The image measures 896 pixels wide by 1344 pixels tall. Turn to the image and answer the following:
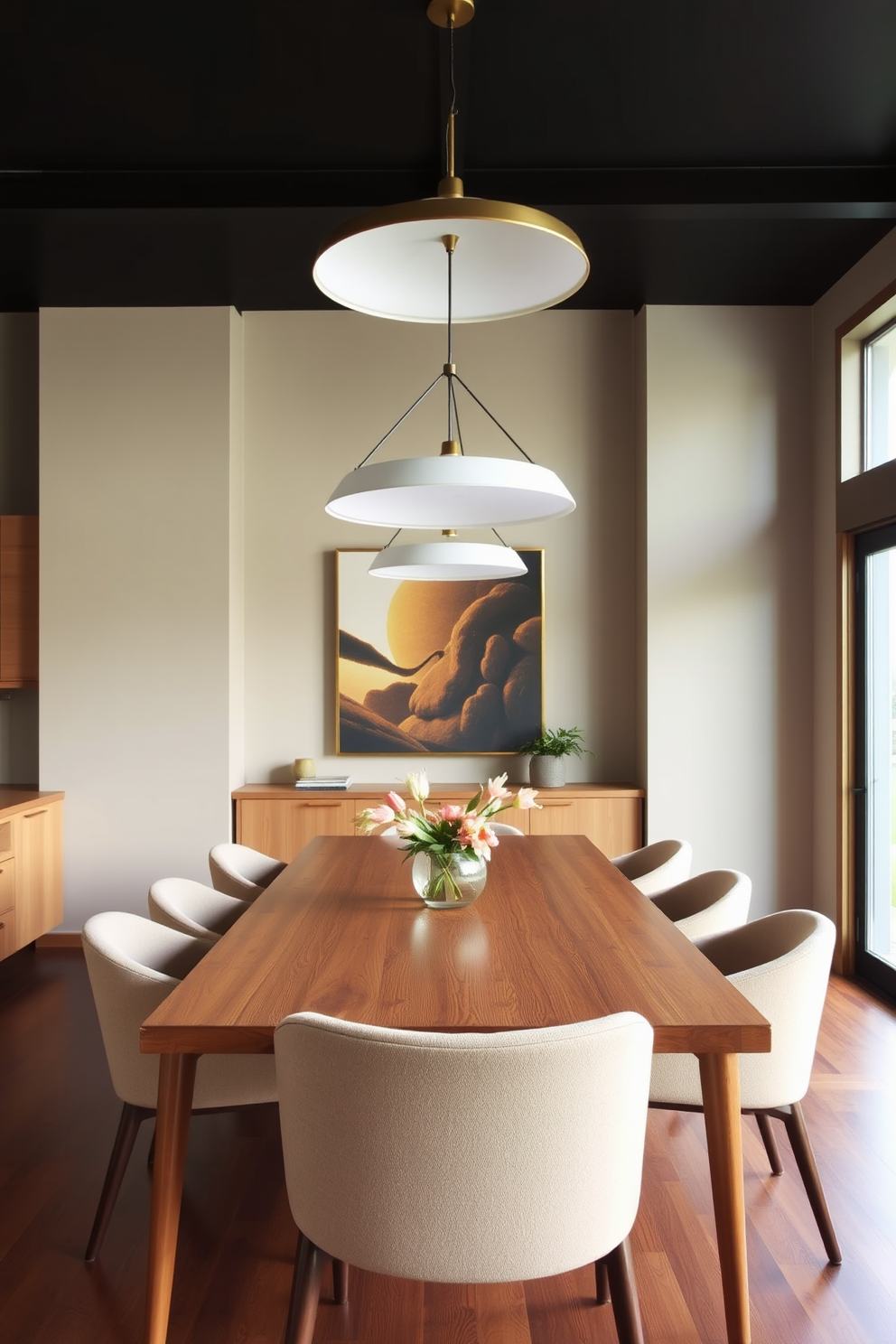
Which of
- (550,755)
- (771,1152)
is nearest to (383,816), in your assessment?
(771,1152)

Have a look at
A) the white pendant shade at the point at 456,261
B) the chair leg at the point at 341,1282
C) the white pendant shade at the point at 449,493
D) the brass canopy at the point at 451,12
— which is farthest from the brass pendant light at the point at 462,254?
the chair leg at the point at 341,1282

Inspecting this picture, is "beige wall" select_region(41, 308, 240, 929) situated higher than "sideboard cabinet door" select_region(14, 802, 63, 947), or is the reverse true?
"beige wall" select_region(41, 308, 240, 929)

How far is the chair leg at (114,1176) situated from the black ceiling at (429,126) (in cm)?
319

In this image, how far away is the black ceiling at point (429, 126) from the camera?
318cm

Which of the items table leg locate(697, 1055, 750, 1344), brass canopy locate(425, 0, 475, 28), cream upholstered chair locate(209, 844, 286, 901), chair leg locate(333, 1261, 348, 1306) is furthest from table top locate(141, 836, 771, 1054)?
brass canopy locate(425, 0, 475, 28)

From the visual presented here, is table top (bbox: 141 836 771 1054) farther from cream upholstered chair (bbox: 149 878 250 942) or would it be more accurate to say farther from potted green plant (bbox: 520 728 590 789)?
potted green plant (bbox: 520 728 590 789)

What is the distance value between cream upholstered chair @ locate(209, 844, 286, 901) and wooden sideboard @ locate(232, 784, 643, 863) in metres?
1.15

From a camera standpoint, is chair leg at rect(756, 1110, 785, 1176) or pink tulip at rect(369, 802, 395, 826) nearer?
pink tulip at rect(369, 802, 395, 826)

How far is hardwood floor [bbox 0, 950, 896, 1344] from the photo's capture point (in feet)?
7.07

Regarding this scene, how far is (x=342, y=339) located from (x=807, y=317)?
2523 millimetres

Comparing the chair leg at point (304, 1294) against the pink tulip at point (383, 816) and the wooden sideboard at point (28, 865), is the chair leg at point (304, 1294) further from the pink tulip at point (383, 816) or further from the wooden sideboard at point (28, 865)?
the wooden sideboard at point (28, 865)

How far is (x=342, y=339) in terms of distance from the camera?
221 inches

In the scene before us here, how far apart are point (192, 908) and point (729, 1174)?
1.83m

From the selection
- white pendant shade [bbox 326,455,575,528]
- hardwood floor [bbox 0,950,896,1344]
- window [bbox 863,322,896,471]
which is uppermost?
window [bbox 863,322,896,471]
